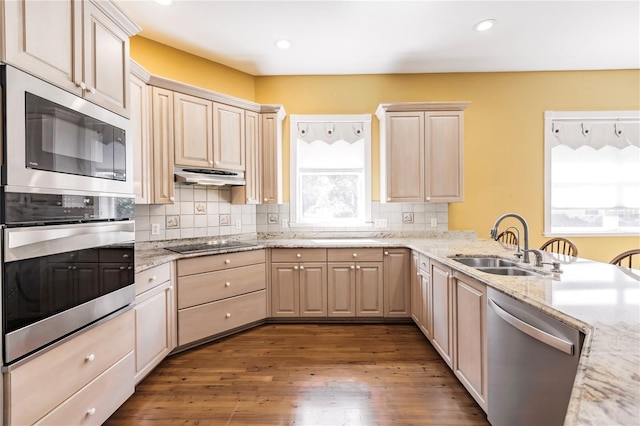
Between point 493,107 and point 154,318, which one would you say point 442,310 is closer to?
point 154,318

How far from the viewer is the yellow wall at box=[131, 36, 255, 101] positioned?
2.89 m

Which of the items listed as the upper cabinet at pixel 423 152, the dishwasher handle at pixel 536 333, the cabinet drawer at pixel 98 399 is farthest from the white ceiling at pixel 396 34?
the cabinet drawer at pixel 98 399

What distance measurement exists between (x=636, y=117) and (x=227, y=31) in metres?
4.89

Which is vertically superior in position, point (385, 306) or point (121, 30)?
point (121, 30)

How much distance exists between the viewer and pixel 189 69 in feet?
10.4

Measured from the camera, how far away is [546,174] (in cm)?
361

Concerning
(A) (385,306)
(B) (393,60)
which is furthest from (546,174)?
(A) (385,306)

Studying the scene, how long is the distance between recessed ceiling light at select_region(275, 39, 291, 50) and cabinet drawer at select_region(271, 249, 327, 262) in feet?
7.00

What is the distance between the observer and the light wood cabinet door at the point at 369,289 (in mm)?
3062

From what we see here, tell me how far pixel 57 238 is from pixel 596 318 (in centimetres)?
213

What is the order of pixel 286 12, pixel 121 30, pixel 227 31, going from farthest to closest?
1. pixel 227 31
2. pixel 286 12
3. pixel 121 30

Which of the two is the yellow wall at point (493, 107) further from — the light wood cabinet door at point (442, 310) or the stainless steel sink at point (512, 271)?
the stainless steel sink at point (512, 271)

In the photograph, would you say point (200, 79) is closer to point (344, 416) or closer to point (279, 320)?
point (279, 320)

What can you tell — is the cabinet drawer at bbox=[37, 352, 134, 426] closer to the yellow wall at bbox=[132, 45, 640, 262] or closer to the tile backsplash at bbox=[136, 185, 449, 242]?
the tile backsplash at bbox=[136, 185, 449, 242]
